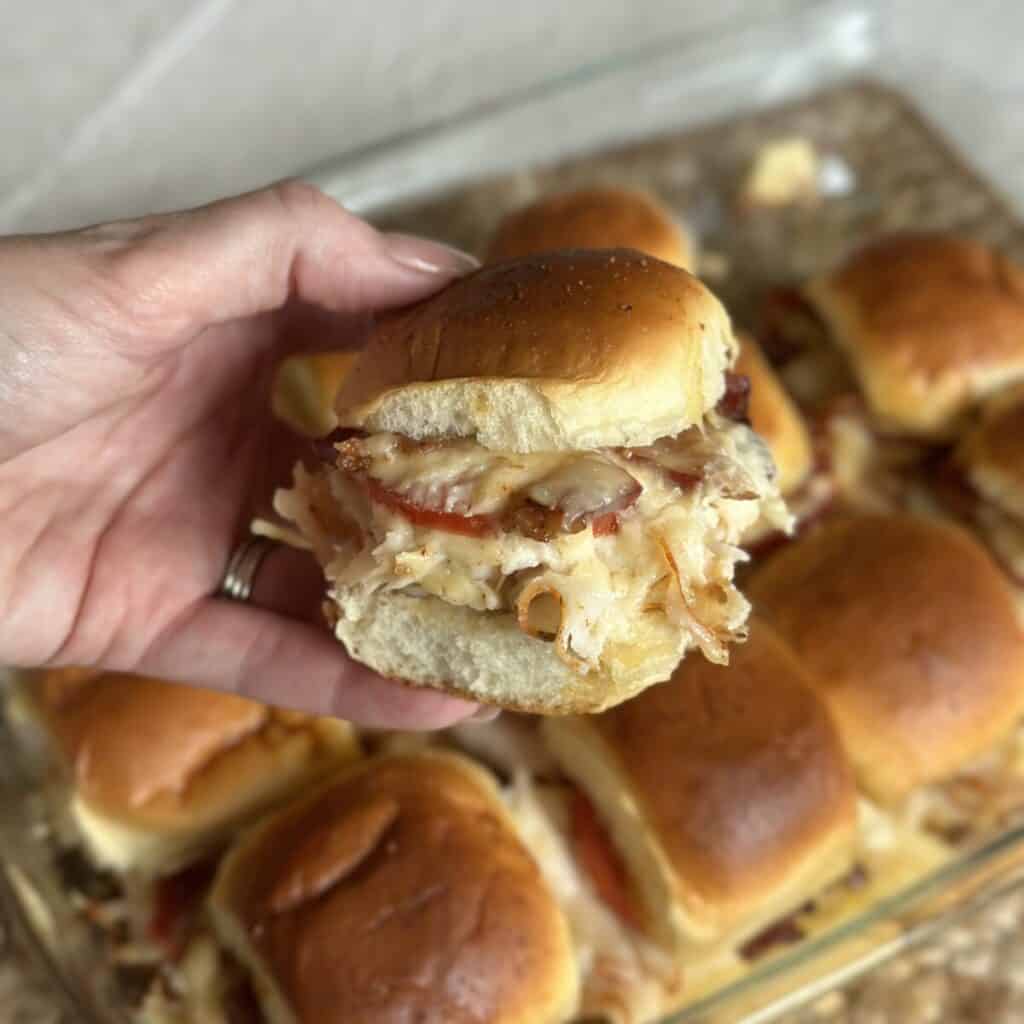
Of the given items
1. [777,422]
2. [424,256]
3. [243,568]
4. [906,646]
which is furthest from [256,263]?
[906,646]

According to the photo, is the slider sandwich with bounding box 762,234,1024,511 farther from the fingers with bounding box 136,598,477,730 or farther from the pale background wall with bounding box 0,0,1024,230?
the fingers with bounding box 136,598,477,730

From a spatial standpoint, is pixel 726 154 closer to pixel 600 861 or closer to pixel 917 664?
pixel 917 664

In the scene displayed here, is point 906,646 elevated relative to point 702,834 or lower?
lower

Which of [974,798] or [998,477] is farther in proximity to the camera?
[998,477]

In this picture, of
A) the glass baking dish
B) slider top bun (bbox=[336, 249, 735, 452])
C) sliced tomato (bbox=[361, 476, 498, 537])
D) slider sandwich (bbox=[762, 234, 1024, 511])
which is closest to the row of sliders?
slider sandwich (bbox=[762, 234, 1024, 511])

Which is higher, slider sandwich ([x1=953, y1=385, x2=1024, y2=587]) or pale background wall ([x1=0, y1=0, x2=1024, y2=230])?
pale background wall ([x1=0, y1=0, x2=1024, y2=230])

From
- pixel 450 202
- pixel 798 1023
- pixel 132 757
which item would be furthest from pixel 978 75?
pixel 132 757
